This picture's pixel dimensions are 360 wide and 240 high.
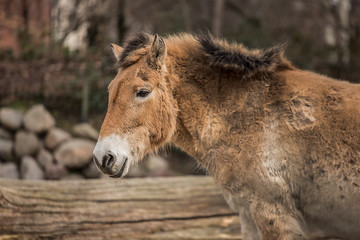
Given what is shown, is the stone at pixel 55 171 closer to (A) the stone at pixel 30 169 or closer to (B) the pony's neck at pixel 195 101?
(A) the stone at pixel 30 169

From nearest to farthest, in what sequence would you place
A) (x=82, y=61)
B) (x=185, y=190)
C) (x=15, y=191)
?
(x=15, y=191), (x=185, y=190), (x=82, y=61)

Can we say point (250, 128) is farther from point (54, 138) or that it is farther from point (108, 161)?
point (54, 138)

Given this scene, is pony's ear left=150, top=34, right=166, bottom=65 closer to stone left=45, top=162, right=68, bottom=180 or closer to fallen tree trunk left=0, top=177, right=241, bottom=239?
fallen tree trunk left=0, top=177, right=241, bottom=239

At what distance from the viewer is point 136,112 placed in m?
3.10

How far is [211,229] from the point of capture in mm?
4328

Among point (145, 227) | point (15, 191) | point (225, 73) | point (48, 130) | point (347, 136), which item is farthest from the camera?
point (48, 130)

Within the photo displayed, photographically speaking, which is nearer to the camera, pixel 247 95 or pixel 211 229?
pixel 247 95

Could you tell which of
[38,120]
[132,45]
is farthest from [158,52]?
[38,120]

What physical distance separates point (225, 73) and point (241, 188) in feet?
3.44

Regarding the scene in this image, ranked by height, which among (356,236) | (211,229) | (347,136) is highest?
(347,136)

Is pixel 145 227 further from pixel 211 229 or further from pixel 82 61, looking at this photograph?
pixel 82 61

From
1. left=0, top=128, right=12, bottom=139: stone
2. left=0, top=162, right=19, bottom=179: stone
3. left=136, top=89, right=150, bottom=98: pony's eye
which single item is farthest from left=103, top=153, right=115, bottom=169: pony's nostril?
left=0, top=128, right=12, bottom=139: stone

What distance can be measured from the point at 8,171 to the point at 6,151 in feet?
1.59

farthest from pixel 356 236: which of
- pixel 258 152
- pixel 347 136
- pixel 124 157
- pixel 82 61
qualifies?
pixel 82 61
